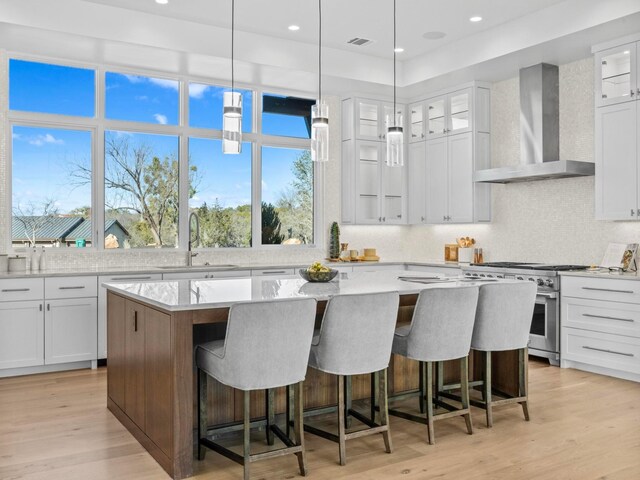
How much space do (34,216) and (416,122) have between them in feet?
15.7

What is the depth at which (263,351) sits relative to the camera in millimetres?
2988

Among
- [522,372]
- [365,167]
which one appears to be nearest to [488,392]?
[522,372]

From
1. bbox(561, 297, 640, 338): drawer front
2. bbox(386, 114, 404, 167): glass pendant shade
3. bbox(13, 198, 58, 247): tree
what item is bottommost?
bbox(561, 297, 640, 338): drawer front

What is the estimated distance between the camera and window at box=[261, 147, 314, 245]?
24.3 feet

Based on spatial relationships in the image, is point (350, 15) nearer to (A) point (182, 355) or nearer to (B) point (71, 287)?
(B) point (71, 287)

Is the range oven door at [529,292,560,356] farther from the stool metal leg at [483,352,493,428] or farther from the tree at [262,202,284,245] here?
the tree at [262,202,284,245]

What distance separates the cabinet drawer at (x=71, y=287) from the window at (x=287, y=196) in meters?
2.36

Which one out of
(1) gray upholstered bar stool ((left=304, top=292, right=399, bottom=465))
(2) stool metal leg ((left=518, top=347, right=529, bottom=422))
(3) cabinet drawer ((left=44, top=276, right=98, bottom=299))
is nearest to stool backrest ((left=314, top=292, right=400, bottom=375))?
(1) gray upholstered bar stool ((left=304, top=292, right=399, bottom=465))

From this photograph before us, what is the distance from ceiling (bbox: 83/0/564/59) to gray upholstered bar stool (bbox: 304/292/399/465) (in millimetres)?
3354

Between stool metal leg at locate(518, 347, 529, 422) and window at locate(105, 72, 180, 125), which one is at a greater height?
window at locate(105, 72, 180, 125)

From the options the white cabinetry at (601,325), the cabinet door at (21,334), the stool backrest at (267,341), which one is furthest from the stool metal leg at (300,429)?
the white cabinetry at (601,325)

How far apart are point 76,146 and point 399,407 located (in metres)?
4.32

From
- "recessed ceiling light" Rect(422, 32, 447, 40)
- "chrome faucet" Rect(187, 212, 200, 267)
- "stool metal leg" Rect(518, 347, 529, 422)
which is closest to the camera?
"stool metal leg" Rect(518, 347, 529, 422)

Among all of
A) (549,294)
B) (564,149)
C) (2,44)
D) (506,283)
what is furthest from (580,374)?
(2,44)
